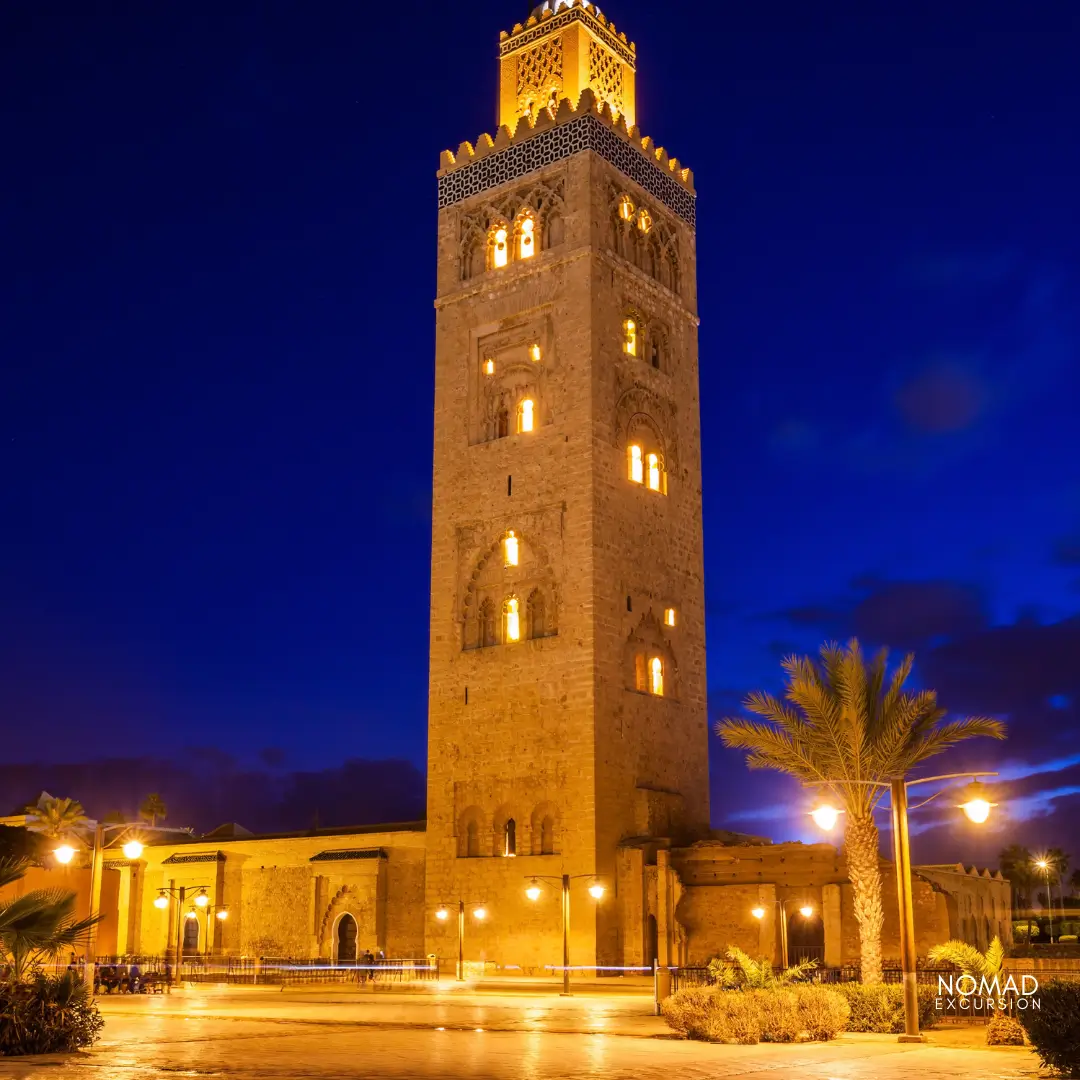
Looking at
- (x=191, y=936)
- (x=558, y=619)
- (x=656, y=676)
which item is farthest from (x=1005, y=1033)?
(x=191, y=936)

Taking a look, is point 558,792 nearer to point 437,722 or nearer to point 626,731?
point 626,731

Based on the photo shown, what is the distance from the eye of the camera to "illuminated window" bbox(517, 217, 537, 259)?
3997cm

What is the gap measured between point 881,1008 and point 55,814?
5028 centimetres

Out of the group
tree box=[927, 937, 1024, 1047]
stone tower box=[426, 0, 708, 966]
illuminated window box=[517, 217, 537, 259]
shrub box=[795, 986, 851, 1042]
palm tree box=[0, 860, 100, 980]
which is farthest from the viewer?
illuminated window box=[517, 217, 537, 259]

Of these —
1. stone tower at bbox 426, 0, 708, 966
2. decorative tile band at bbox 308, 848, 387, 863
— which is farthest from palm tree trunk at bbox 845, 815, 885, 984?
decorative tile band at bbox 308, 848, 387, 863

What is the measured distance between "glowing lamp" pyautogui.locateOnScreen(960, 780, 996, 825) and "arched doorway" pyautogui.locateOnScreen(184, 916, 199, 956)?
3445 cm

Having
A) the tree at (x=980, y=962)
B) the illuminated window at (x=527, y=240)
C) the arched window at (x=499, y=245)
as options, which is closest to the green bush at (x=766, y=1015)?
the tree at (x=980, y=962)

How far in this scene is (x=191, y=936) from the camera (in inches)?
1741

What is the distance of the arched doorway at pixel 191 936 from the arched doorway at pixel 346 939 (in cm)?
679

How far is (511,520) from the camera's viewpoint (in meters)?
38.0

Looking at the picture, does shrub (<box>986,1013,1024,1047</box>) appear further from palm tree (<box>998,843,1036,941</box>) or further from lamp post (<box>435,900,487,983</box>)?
palm tree (<box>998,843,1036,941</box>)

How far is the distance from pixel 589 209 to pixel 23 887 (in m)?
23.2

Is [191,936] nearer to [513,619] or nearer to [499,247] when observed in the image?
[513,619]

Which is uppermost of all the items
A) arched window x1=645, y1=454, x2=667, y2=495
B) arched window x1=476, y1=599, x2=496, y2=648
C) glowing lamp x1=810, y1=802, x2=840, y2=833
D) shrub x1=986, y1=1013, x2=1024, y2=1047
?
arched window x1=645, y1=454, x2=667, y2=495
